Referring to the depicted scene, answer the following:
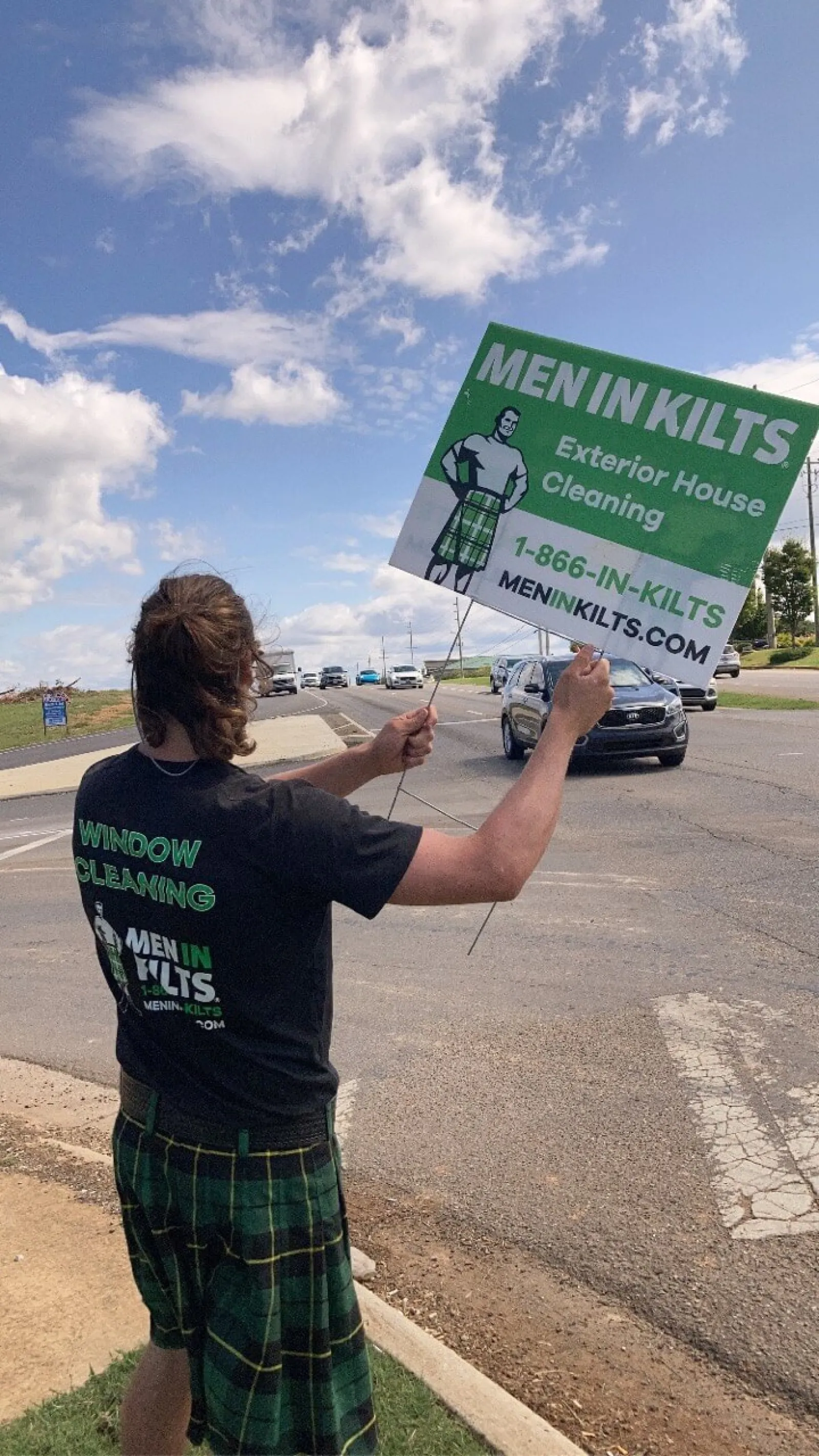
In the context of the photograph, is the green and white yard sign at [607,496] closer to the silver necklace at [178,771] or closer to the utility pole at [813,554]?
the silver necklace at [178,771]

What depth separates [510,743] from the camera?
17.1 metres

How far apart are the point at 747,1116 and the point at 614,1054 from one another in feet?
2.53

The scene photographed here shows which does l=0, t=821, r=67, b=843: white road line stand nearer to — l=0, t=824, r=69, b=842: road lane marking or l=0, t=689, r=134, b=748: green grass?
l=0, t=824, r=69, b=842: road lane marking

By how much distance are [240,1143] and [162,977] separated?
0.32m

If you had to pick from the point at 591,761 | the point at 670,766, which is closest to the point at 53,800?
the point at 591,761

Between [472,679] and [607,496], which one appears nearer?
[607,496]

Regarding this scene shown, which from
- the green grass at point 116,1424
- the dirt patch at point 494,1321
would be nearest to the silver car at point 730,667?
the dirt patch at point 494,1321

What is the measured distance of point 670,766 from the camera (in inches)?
576

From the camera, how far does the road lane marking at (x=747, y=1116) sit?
3516 mm

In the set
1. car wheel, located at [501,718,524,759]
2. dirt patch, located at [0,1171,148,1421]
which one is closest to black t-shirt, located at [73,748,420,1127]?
dirt patch, located at [0,1171,148,1421]

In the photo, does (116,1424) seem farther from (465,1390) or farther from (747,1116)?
(747,1116)

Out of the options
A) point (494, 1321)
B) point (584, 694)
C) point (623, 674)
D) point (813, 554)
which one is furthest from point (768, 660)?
point (584, 694)

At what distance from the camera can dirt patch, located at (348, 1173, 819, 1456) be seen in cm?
260

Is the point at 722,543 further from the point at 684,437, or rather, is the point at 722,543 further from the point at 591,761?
the point at 591,761
